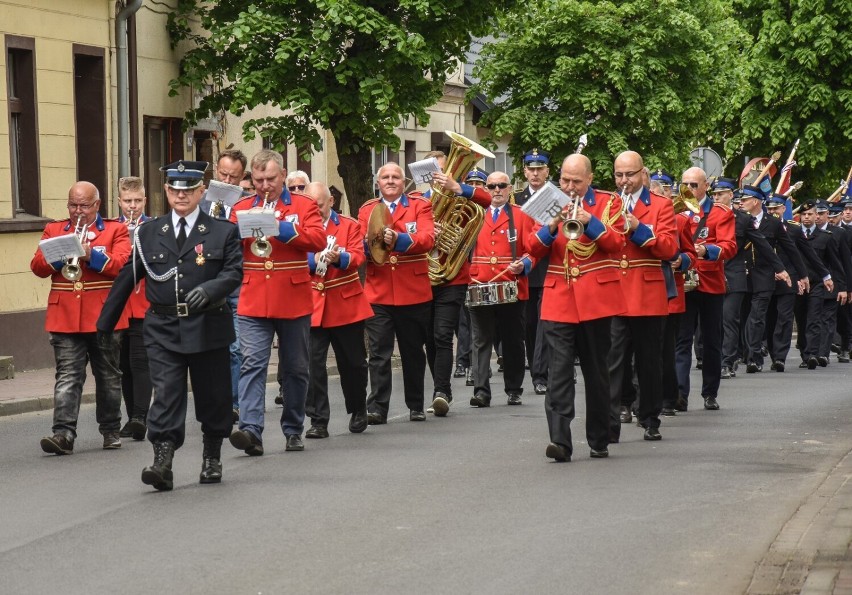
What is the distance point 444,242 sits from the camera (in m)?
15.2

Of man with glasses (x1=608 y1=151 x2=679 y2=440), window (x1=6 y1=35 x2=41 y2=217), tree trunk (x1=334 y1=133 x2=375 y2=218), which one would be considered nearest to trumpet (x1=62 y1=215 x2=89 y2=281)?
man with glasses (x1=608 y1=151 x2=679 y2=440)

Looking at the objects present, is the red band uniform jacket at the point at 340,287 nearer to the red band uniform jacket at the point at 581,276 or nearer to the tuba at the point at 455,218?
the tuba at the point at 455,218

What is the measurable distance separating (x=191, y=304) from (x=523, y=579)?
10.6ft

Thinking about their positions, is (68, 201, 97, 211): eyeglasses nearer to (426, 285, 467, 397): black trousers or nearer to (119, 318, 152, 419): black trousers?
(119, 318, 152, 419): black trousers

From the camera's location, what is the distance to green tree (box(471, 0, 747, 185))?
3641cm

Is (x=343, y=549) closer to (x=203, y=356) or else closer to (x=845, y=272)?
(x=203, y=356)

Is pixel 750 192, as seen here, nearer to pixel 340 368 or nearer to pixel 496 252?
pixel 496 252

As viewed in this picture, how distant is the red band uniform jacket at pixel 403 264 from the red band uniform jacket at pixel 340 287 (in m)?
0.68

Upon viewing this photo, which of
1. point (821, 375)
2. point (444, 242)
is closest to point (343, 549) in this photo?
point (444, 242)

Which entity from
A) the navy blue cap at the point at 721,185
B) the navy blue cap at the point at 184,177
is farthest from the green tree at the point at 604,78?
the navy blue cap at the point at 184,177

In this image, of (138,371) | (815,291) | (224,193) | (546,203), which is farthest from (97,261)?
(815,291)

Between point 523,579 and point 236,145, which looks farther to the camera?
point 236,145

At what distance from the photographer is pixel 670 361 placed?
1366 centimetres

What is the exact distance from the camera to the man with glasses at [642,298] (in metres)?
12.1
